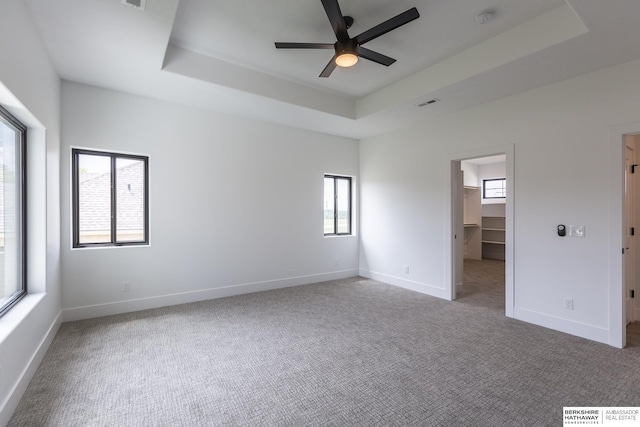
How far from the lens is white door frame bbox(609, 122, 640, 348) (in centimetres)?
299

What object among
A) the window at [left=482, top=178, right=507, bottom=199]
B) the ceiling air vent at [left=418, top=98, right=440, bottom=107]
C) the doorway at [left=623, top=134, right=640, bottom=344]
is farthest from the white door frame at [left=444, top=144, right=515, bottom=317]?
the window at [left=482, top=178, right=507, bottom=199]

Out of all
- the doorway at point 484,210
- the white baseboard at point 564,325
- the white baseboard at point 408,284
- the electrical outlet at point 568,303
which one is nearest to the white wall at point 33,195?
the white baseboard at point 408,284

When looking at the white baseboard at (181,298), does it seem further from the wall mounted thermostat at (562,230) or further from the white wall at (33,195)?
the wall mounted thermostat at (562,230)

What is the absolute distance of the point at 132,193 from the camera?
4074 millimetres

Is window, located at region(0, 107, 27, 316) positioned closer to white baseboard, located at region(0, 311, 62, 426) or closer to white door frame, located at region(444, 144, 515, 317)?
white baseboard, located at region(0, 311, 62, 426)

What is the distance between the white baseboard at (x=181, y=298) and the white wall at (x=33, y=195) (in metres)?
0.28

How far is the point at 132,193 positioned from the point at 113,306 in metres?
1.46

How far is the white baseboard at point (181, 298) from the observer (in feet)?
12.1

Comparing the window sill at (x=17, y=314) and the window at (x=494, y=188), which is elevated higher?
the window at (x=494, y=188)

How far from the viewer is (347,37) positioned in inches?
100

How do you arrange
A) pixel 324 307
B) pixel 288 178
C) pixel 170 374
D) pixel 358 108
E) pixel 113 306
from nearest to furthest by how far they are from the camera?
1. pixel 170 374
2. pixel 113 306
3. pixel 324 307
4. pixel 358 108
5. pixel 288 178

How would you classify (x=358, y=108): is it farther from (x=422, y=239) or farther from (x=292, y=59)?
(x=422, y=239)

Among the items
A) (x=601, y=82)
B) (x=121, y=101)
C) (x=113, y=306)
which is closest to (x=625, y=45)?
(x=601, y=82)

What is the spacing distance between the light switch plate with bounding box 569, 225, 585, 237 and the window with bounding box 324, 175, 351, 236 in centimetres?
363
